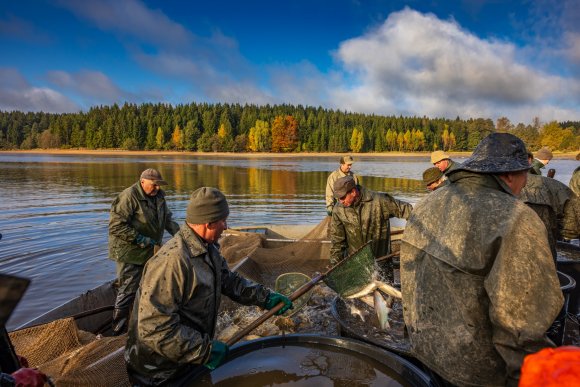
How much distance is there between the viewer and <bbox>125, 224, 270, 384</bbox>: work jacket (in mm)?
2322

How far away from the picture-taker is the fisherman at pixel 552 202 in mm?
4336

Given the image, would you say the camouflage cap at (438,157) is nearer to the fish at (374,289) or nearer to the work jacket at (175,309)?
the fish at (374,289)

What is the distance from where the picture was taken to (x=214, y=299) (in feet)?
8.94

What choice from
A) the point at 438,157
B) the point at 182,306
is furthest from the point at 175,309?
the point at 438,157

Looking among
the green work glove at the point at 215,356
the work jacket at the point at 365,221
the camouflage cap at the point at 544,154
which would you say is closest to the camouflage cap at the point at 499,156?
the green work glove at the point at 215,356

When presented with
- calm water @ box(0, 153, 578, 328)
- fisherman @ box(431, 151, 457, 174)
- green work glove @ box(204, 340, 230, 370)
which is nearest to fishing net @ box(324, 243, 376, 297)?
green work glove @ box(204, 340, 230, 370)

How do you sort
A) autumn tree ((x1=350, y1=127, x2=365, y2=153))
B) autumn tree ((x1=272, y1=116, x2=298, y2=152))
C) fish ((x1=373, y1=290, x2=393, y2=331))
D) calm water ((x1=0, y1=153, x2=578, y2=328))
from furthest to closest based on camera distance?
autumn tree ((x1=350, y1=127, x2=365, y2=153)), autumn tree ((x1=272, y1=116, x2=298, y2=152)), calm water ((x1=0, y1=153, x2=578, y2=328)), fish ((x1=373, y1=290, x2=393, y2=331))

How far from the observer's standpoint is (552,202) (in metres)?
4.42

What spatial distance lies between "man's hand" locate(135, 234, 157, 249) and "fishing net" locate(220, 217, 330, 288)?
189cm

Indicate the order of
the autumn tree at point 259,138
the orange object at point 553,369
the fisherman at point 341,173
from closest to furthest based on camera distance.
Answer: the orange object at point 553,369 → the fisherman at point 341,173 → the autumn tree at point 259,138

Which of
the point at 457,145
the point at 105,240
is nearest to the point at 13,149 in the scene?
the point at 105,240

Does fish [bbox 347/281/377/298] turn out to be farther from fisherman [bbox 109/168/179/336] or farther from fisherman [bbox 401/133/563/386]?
fisherman [bbox 109/168/179/336]

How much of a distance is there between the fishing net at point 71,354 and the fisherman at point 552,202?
4806mm

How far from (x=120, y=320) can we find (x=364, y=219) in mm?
3701
